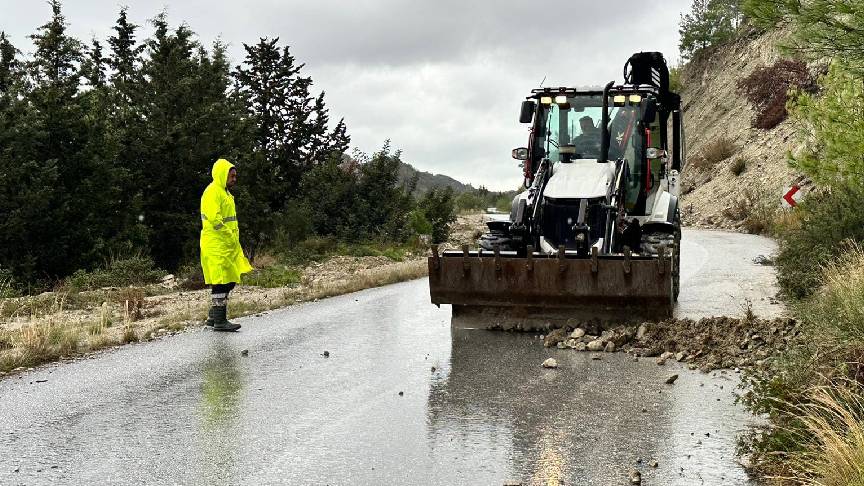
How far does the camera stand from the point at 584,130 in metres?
13.1

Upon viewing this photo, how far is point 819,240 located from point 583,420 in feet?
33.1

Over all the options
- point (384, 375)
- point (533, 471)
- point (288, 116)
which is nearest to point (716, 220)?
point (288, 116)

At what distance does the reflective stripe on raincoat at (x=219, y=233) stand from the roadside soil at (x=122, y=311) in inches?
32.8

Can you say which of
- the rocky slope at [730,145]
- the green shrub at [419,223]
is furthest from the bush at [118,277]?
the rocky slope at [730,145]

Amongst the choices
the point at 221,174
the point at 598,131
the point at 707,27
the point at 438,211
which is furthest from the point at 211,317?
the point at 707,27

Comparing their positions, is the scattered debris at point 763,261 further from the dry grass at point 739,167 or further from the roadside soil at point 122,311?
the dry grass at point 739,167

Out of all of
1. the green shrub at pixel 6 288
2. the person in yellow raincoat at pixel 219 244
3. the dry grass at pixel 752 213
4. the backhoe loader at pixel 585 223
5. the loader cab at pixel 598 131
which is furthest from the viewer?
the dry grass at pixel 752 213

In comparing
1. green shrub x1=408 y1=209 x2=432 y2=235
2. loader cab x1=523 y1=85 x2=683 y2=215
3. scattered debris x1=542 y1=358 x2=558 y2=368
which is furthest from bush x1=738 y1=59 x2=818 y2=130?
scattered debris x1=542 y1=358 x2=558 y2=368

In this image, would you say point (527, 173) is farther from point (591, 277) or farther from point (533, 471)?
point (533, 471)

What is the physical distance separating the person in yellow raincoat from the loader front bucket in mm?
2694

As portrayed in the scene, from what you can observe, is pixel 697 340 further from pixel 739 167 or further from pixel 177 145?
pixel 739 167

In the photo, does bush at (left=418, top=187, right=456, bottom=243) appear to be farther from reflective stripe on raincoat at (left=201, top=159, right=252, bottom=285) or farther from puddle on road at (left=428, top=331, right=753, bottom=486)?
puddle on road at (left=428, top=331, right=753, bottom=486)

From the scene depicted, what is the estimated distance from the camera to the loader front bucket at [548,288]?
34.8ft

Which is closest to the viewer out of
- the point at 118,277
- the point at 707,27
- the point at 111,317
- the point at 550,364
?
the point at 550,364
